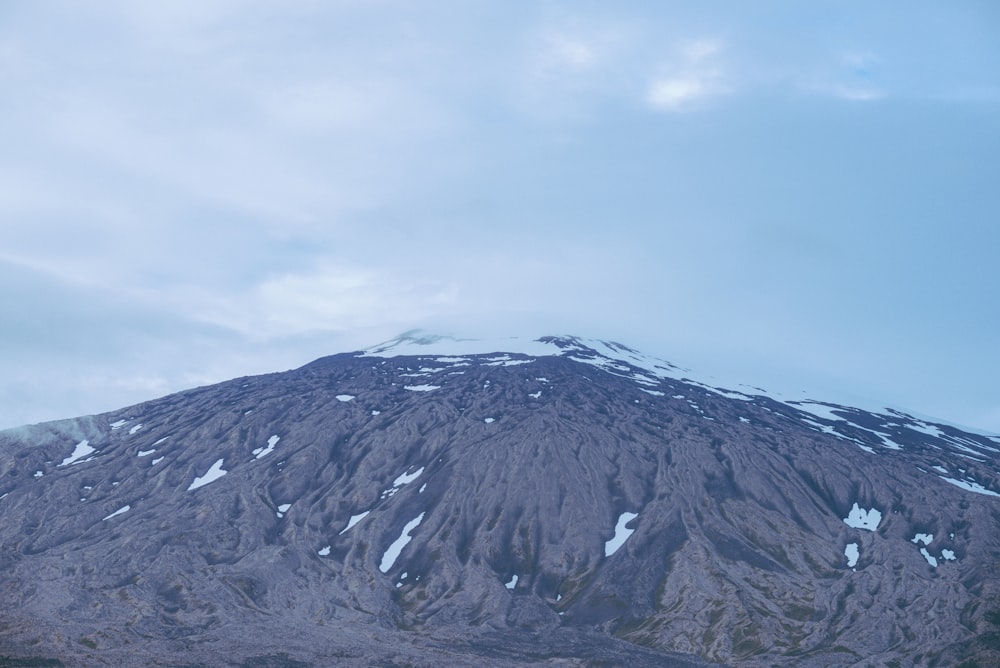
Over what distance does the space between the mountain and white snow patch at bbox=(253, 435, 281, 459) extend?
1.76 feet

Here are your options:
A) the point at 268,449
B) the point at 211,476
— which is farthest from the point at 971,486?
the point at 211,476

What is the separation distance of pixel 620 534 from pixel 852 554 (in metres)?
23.4

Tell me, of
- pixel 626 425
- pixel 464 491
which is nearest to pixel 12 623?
→ pixel 464 491

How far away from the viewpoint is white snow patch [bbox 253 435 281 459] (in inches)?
4434

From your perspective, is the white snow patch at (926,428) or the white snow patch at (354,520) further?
the white snow patch at (926,428)

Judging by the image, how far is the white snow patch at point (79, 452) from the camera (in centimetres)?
11606

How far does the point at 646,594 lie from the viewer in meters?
80.9

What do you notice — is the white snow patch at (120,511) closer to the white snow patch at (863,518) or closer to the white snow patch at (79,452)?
the white snow patch at (79,452)

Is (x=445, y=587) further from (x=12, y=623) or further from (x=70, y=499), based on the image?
→ (x=70, y=499)

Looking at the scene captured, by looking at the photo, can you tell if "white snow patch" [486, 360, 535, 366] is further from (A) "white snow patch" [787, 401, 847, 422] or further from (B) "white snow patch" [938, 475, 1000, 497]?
(B) "white snow patch" [938, 475, 1000, 497]

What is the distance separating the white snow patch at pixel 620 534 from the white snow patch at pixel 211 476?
47737mm

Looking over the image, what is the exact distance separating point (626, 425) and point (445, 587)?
43.8 m

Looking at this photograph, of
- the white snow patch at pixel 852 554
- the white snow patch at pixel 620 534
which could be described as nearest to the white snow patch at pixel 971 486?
the white snow patch at pixel 852 554

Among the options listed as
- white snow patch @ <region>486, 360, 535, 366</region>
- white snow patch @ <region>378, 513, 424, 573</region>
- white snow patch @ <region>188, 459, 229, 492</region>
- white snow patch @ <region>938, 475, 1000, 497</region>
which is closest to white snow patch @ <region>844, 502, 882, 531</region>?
white snow patch @ <region>938, 475, 1000, 497</region>
